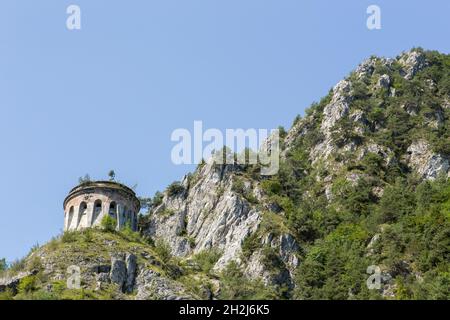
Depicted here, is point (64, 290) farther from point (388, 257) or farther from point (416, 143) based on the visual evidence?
point (416, 143)

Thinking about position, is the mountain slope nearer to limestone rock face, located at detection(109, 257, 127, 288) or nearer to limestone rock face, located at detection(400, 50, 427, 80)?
limestone rock face, located at detection(109, 257, 127, 288)

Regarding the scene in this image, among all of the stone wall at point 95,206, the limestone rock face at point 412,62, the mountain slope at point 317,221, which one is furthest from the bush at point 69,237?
the limestone rock face at point 412,62


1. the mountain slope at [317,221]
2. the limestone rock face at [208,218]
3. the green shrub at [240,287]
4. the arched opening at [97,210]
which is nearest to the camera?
the mountain slope at [317,221]

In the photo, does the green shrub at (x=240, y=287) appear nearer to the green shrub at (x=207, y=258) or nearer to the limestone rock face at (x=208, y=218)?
the green shrub at (x=207, y=258)

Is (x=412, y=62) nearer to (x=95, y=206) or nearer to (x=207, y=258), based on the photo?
(x=207, y=258)

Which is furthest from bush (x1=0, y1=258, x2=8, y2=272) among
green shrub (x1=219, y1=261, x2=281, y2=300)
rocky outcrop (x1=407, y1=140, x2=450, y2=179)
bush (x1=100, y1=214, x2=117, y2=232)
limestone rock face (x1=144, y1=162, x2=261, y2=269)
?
rocky outcrop (x1=407, y1=140, x2=450, y2=179)

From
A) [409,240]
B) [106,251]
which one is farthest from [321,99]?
[106,251]

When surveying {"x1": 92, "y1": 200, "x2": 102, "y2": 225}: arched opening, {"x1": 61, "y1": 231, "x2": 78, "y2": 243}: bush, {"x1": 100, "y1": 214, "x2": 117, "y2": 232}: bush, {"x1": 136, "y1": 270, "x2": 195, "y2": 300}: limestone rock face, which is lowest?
{"x1": 136, "y1": 270, "x2": 195, "y2": 300}: limestone rock face

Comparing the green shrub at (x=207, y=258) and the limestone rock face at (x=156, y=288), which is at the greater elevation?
the green shrub at (x=207, y=258)

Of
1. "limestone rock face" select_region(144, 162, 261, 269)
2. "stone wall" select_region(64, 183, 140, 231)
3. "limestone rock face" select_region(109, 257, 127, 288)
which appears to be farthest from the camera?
"limestone rock face" select_region(144, 162, 261, 269)

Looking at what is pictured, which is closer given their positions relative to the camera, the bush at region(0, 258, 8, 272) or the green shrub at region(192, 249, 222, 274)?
the bush at region(0, 258, 8, 272)

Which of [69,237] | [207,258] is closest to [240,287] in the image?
[207,258]

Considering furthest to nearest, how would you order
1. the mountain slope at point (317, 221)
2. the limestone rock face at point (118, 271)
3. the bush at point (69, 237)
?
the bush at point (69, 237) → the mountain slope at point (317, 221) → the limestone rock face at point (118, 271)

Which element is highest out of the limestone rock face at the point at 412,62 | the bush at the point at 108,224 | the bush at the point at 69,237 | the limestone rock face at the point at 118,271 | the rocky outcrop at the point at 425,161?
the limestone rock face at the point at 412,62
